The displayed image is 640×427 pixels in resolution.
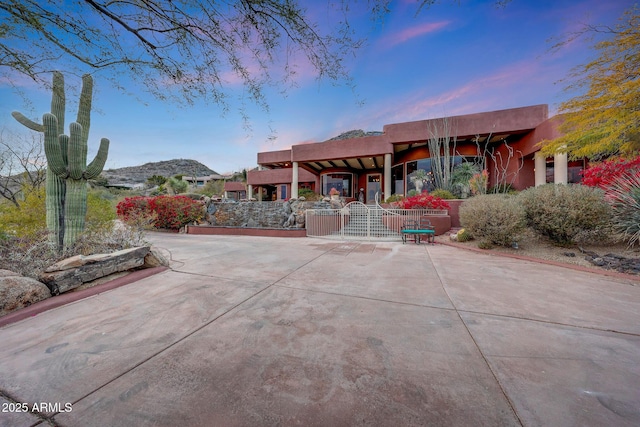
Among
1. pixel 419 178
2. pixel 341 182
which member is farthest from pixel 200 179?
pixel 419 178

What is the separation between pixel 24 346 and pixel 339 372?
2.86 metres

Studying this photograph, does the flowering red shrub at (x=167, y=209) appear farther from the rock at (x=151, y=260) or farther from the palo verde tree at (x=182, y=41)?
the palo verde tree at (x=182, y=41)

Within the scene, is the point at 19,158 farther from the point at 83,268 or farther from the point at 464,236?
the point at 464,236

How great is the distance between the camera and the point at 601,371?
5.64 feet

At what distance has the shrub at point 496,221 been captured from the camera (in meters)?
6.07

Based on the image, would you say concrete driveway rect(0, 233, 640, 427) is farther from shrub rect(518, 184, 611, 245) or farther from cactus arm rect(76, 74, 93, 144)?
cactus arm rect(76, 74, 93, 144)

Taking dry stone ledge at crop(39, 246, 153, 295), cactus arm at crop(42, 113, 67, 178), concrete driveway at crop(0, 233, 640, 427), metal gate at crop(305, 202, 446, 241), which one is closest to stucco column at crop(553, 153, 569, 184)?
metal gate at crop(305, 202, 446, 241)

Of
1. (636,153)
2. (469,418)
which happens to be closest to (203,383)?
(469,418)

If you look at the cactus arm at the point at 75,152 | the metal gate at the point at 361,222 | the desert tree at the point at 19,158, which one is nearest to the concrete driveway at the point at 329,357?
the cactus arm at the point at 75,152

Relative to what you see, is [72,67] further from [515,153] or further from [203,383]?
[515,153]

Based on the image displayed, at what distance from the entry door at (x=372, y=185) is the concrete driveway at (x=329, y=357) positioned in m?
18.5

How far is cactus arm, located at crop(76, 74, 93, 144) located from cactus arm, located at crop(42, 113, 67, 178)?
0.48 metres

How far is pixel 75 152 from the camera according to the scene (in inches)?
177

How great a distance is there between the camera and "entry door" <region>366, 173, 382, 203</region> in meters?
21.8
